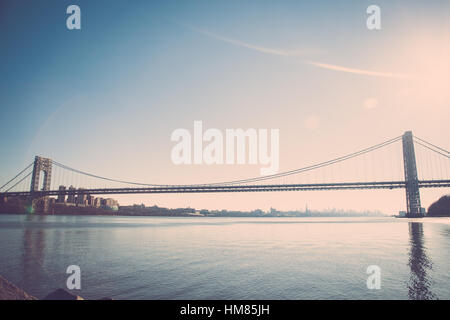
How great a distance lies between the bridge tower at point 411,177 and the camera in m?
61.8

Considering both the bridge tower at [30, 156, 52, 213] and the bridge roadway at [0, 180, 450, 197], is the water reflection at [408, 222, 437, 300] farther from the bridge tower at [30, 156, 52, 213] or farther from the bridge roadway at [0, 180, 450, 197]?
the bridge tower at [30, 156, 52, 213]

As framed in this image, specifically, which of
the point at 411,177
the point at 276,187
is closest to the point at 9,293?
the point at 276,187

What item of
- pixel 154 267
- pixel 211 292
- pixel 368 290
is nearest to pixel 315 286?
pixel 368 290

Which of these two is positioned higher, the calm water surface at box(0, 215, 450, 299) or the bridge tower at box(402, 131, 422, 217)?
the bridge tower at box(402, 131, 422, 217)

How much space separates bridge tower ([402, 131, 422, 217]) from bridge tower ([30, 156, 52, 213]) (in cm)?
10654

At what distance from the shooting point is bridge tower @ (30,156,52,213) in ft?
264

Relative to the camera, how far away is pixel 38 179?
269ft

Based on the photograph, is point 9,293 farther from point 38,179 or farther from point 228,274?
point 38,179

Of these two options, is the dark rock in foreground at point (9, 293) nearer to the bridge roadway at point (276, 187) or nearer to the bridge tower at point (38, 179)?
the bridge roadway at point (276, 187)

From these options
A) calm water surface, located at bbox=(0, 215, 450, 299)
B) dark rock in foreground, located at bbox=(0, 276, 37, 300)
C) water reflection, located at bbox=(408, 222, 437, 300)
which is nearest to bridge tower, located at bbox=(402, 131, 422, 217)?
calm water surface, located at bbox=(0, 215, 450, 299)

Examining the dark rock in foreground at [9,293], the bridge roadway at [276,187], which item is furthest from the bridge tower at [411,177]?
the dark rock in foreground at [9,293]

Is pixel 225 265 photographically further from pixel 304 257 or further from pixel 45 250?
pixel 45 250

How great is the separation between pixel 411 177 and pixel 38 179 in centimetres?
11078
